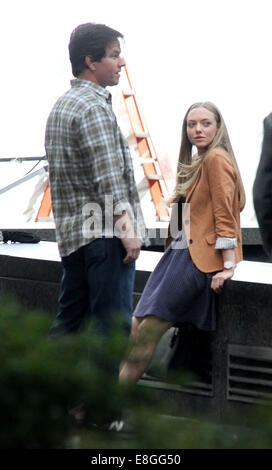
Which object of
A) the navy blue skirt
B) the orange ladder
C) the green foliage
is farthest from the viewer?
the orange ladder

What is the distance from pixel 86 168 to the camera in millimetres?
4117

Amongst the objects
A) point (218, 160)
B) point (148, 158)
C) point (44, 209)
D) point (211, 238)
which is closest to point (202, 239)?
point (211, 238)

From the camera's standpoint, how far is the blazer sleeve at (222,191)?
173 inches

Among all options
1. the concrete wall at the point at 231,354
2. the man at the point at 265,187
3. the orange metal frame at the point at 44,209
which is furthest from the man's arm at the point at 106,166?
the orange metal frame at the point at 44,209

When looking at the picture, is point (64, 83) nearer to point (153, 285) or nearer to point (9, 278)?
point (9, 278)

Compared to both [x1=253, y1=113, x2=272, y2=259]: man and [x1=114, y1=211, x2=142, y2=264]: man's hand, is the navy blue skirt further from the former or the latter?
[x1=253, y1=113, x2=272, y2=259]: man

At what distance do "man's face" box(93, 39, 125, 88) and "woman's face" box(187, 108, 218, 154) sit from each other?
22.3 inches

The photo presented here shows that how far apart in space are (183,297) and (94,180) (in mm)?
817

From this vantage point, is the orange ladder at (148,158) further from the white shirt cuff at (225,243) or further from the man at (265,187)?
the man at (265,187)

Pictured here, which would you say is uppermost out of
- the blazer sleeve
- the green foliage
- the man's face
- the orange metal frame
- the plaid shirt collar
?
the man's face

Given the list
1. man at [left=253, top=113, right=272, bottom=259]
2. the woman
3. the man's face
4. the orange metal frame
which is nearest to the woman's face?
the woman

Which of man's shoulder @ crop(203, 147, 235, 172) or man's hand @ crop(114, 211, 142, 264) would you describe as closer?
man's hand @ crop(114, 211, 142, 264)

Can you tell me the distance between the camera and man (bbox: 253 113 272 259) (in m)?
3.05

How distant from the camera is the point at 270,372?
4.64 m
